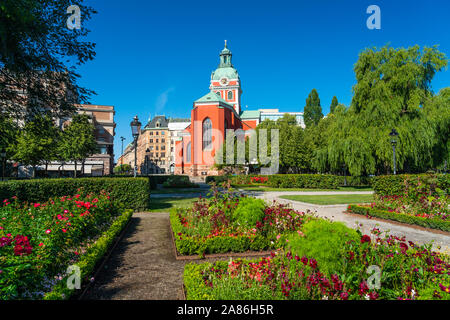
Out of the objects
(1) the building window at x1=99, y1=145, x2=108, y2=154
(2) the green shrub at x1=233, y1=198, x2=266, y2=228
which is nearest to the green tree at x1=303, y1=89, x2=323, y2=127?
(1) the building window at x1=99, y1=145, x2=108, y2=154

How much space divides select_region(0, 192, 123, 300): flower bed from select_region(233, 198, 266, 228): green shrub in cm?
360

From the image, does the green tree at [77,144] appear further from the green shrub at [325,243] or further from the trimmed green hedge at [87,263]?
the green shrub at [325,243]

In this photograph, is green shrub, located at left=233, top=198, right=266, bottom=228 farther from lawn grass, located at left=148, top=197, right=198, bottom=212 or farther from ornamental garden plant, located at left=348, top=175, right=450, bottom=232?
lawn grass, located at left=148, top=197, right=198, bottom=212

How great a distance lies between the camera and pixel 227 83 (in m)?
66.6

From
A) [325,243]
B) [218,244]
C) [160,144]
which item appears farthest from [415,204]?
[160,144]

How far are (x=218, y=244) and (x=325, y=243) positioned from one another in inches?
118

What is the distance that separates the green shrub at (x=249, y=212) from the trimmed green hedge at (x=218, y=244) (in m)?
0.55

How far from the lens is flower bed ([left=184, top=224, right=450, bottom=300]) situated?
3105mm

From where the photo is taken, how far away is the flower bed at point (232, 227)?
5836 millimetres

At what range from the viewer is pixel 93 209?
24.9 ft

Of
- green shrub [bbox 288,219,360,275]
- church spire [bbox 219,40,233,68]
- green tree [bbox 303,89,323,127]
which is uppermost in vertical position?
church spire [bbox 219,40,233,68]

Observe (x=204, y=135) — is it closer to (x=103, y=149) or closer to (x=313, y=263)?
(x=103, y=149)

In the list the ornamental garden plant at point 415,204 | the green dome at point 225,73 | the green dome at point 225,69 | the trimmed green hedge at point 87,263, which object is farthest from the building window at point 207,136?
the trimmed green hedge at point 87,263
